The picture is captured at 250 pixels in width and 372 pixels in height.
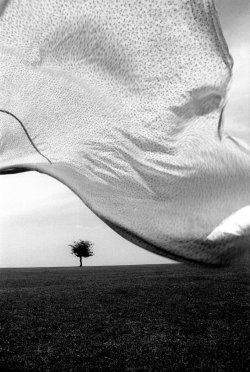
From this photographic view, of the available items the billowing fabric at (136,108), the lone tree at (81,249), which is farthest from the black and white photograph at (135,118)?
the lone tree at (81,249)

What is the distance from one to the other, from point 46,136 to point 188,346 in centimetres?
A: 985

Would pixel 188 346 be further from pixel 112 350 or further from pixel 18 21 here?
pixel 18 21

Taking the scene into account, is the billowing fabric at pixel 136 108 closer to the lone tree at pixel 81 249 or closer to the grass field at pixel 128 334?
the grass field at pixel 128 334

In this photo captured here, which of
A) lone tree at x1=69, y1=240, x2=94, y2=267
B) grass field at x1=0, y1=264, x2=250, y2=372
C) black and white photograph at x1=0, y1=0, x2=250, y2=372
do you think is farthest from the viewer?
lone tree at x1=69, y1=240, x2=94, y2=267

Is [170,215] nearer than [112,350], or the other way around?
[170,215]

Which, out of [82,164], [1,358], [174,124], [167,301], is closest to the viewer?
[174,124]

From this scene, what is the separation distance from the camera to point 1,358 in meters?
10.2

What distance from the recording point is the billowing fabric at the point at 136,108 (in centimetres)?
203

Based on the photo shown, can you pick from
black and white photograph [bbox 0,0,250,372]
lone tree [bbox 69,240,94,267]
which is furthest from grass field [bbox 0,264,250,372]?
lone tree [bbox 69,240,94,267]

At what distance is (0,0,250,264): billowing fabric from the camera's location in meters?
2.03

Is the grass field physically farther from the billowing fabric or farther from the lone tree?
the lone tree

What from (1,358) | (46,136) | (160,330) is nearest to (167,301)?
(160,330)

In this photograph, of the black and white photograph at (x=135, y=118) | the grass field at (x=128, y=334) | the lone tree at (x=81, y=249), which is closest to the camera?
the black and white photograph at (x=135, y=118)

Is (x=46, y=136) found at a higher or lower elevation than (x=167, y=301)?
higher
